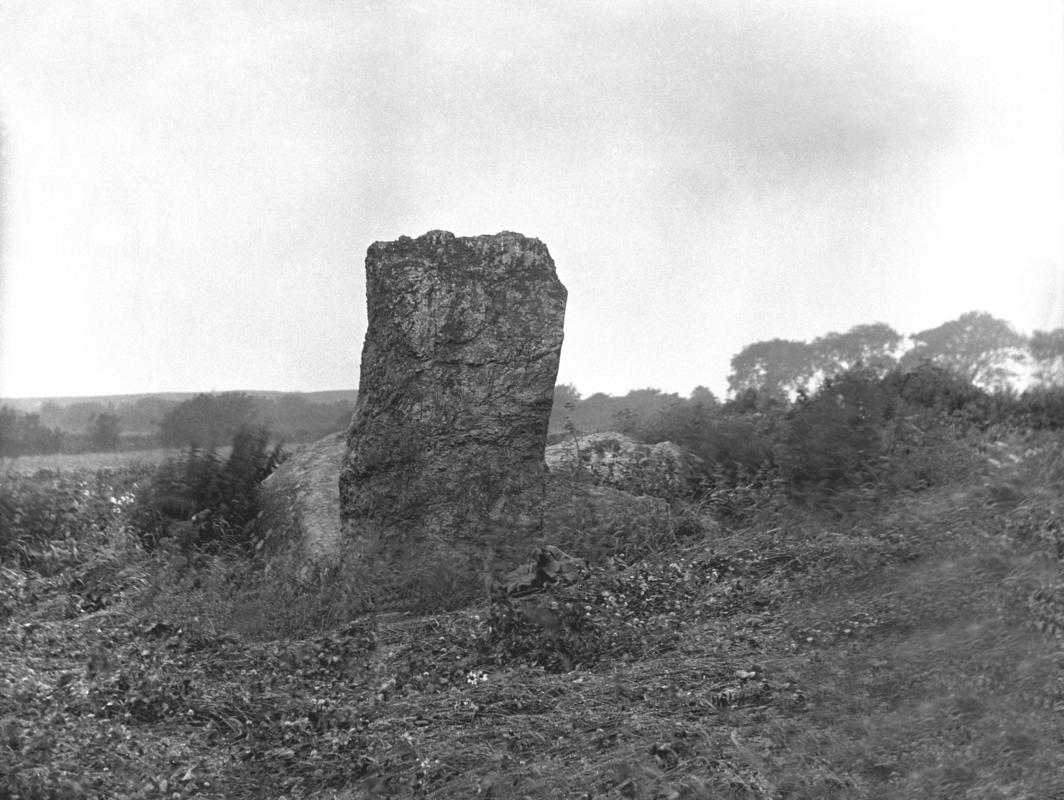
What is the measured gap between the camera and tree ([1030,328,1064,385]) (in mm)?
11617

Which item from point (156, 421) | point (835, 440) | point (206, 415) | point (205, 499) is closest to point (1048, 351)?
point (835, 440)

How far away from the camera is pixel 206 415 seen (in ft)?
41.4

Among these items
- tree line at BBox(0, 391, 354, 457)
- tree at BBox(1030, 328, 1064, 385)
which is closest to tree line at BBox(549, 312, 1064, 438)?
tree at BBox(1030, 328, 1064, 385)

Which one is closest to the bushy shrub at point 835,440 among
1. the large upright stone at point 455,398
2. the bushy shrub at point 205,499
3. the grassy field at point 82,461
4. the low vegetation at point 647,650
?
the low vegetation at point 647,650

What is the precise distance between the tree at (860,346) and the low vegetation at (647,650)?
389 cm

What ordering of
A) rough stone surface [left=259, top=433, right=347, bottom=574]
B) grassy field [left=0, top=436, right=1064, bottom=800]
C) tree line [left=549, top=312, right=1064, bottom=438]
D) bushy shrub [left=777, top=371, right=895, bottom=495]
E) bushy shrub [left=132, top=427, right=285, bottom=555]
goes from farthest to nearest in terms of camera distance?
tree line [left=549, top=312, right=1064, bottom=438] → bushy shrub [left=132, top=427, right=285, bottom=555] → rough stone surface [left=259, top=433, right=347, bottom=574] → bushy shrub [left=777, top=371, right=895, bottom=495] → grassy field [left=0, top=436, right=1064, bottom=800]

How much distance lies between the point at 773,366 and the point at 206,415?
709cm

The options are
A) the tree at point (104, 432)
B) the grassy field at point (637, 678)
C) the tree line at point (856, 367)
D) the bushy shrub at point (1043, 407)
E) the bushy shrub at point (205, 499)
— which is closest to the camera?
the grassy field at point (637, 678)

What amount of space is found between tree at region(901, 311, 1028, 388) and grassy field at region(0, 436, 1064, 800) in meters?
4.45

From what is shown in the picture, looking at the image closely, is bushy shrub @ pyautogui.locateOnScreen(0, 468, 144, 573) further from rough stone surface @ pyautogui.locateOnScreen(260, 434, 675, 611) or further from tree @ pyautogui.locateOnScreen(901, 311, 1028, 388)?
tree @ pyautogui.locateOnScreen(901, 311, 1028, 388)

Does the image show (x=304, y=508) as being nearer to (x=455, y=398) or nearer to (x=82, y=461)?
(x=455, y=398)

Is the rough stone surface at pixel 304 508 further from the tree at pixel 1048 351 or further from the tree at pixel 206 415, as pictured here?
the tree at pixel 1048 351

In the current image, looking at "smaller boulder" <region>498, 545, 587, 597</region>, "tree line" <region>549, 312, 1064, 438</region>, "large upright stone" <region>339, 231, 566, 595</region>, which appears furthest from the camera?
"tree line" <region>549, 312, 1064, 438</region>

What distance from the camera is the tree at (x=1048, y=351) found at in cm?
1162
